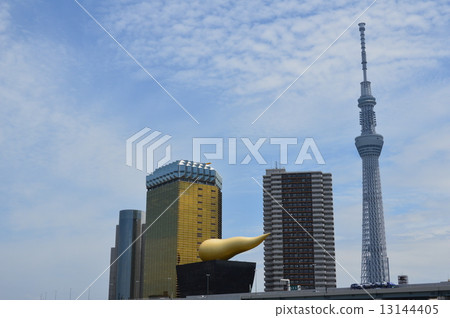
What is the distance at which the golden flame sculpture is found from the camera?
90.8 m

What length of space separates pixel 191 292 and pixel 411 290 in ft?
161

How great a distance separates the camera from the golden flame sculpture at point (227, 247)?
90.8m

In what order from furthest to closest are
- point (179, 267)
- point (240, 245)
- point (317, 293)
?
point (179, 267), point (240, 245), point (317, 293)

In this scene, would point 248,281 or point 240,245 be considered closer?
point 240,245

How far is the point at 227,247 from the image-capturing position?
93.7 metres
